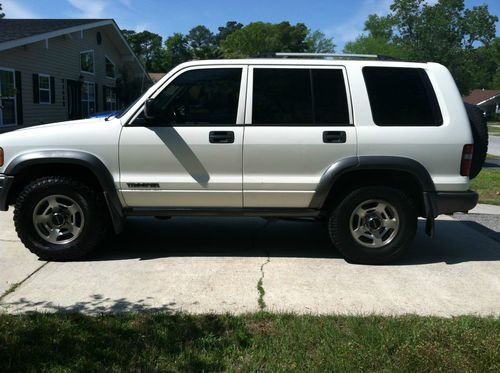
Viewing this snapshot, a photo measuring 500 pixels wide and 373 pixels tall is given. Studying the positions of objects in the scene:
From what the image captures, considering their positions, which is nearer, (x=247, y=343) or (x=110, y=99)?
(x=247, y=343)

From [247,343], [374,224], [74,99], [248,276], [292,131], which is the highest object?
[74,99]

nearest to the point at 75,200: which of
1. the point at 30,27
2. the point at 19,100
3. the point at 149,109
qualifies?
the point at 149,109

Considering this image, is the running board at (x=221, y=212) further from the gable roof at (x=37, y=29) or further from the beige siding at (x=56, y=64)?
the beige siding at (x=56, y=64)

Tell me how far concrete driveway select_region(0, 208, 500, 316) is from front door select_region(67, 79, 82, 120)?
52.1 feet

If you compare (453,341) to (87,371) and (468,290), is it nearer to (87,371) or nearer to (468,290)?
(468,290)

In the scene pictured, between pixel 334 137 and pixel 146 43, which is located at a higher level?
pixel 146 43

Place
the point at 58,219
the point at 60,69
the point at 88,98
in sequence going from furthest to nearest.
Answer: the point at 88,98 → the point at 60,69 → the point at 58,219

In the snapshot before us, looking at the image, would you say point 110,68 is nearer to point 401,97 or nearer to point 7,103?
point 7,103

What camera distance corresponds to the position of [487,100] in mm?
74250

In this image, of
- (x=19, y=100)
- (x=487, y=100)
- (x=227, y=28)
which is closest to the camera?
(x=19, y=100)

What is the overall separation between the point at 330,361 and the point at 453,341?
34.8 inches

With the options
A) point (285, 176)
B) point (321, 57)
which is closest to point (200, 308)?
point (285, 176)

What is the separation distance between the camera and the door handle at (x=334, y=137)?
4988 mm

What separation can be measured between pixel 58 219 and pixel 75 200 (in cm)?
28
